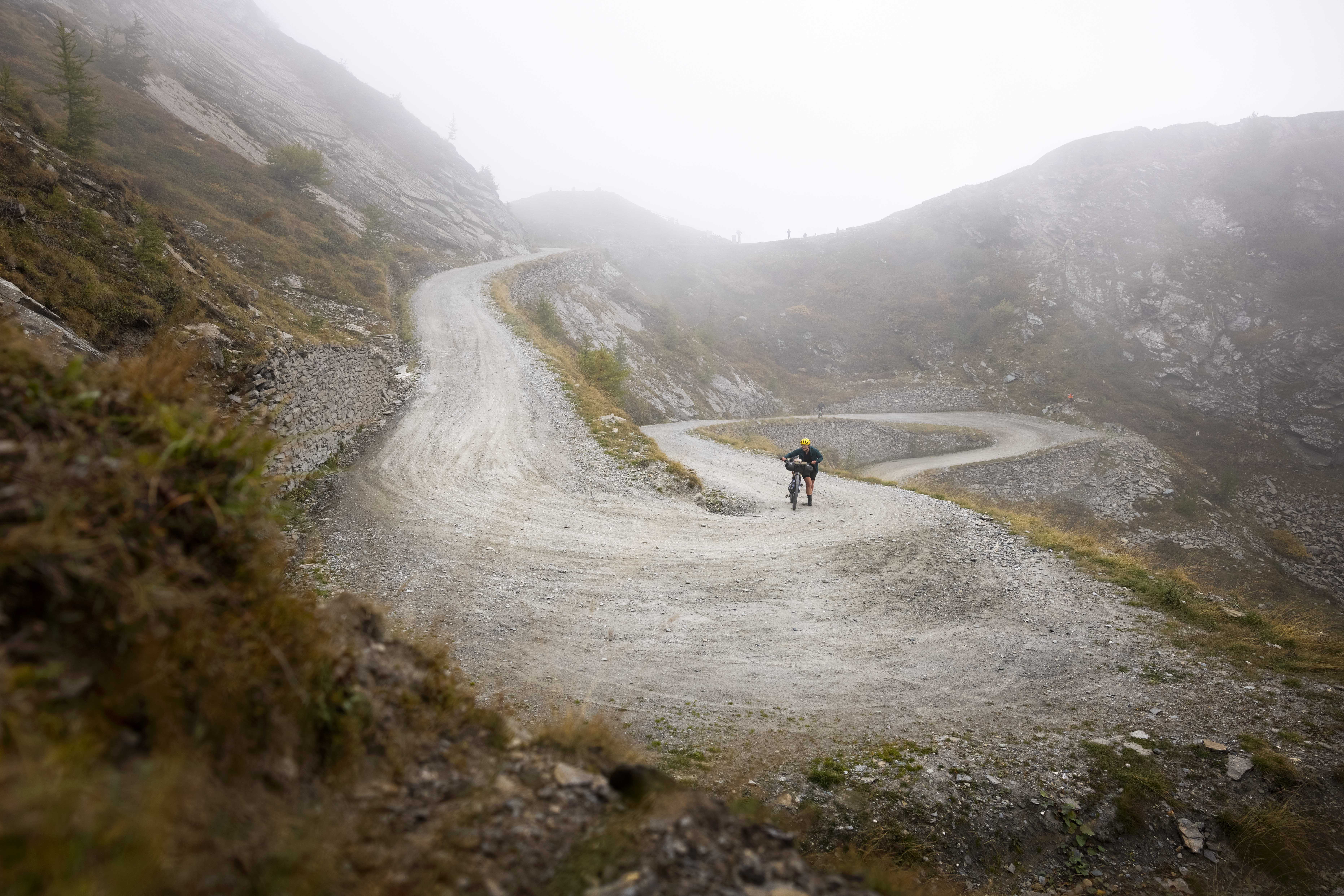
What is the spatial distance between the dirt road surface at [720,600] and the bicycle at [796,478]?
22.3 inches

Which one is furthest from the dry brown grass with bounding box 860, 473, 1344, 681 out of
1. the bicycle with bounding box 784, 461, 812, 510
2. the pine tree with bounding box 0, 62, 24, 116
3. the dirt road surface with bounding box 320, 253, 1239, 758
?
the pine tree with bounding box 0, 62, 24, 116

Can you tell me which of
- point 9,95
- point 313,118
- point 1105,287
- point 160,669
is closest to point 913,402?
point 1105,287

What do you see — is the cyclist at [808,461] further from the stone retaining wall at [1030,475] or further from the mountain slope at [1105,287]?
the mountain slope at [1105,287]

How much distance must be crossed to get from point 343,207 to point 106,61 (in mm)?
14358

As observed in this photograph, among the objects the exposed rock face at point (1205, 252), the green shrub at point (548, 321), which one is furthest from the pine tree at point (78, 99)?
the exposed rock face at point (1205, 252)

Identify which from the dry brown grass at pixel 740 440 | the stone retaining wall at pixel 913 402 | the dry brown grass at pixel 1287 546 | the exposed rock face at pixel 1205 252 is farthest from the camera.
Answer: the stone retaining wall at pixel 913 402

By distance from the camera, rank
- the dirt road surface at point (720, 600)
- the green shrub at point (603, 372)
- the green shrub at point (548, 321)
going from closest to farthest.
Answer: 1. the dirt road surface at point (720, 600)
2. the green shrub at point (603, 372)
3. the green shrub at point (548, 321)

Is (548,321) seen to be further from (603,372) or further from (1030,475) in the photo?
(1030,475)

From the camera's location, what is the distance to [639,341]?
147 feet

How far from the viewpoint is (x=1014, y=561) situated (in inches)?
419

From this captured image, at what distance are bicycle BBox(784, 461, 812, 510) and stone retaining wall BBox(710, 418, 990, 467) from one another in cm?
2180

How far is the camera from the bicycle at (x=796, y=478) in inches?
568

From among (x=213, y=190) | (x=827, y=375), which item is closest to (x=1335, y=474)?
(x=827, y=375)

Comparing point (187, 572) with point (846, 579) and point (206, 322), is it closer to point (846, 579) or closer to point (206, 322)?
point (846, 579)
